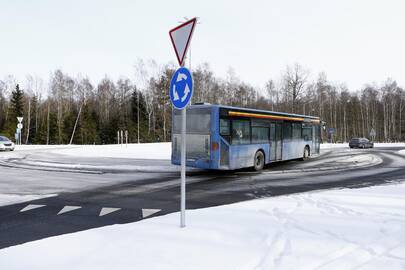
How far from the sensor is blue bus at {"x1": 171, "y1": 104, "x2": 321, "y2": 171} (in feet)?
38.0

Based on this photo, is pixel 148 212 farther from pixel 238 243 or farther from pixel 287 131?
pixel 287 131

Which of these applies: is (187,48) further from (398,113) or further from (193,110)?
(398,113)

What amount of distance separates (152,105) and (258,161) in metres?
46.6

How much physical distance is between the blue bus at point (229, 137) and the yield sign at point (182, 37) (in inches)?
274

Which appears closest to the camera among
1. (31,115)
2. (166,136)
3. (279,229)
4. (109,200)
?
(279,229)

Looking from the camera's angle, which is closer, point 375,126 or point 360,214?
point 360,214

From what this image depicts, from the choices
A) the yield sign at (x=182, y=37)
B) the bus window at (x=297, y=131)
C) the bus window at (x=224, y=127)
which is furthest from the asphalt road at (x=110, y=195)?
the bus window at (x=297, y=131)

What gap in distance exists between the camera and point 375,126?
70.5 meters

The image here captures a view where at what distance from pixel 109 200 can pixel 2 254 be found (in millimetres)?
3620

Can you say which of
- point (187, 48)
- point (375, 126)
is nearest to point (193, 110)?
point (187, 48)

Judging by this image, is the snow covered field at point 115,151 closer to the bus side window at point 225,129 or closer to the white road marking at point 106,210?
the bus side window at point 225,129

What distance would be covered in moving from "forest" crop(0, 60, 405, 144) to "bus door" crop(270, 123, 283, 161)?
37.9 metres

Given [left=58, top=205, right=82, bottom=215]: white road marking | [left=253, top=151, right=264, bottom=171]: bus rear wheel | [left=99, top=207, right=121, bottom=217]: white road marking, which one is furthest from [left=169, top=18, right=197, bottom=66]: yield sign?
[left=253, top=151, right=264, bottom=171]: bus rear wheel

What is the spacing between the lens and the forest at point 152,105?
5744 centimetres
